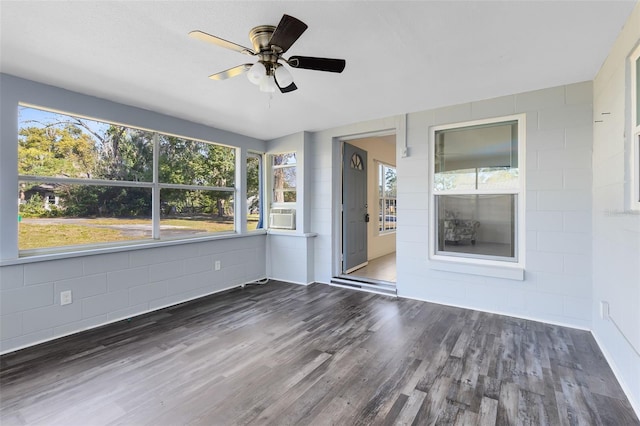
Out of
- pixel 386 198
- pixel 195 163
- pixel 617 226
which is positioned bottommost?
pixel 617 226

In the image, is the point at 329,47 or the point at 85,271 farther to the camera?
the point at 85,271

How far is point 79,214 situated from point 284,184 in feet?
9.30

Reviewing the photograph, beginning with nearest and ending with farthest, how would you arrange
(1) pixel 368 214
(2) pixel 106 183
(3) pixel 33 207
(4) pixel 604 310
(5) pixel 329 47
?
(5) pixel 329 47 < (4) pixel 604 310 < (3) pixel 33 207 < (2) pixel 106 183 < (1) pixel 368 214

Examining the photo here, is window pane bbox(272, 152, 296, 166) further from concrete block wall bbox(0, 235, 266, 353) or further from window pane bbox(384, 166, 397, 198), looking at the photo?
window pane bbox(384, 166, 397, 198)

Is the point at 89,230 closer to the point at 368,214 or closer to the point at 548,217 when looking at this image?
the point at 368,214

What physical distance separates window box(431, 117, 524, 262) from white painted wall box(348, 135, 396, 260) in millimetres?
2337

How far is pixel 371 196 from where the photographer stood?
6.38 meters

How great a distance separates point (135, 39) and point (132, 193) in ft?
Result: 6.47

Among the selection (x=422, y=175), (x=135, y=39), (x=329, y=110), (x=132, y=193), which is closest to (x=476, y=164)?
(x=422, y=175)

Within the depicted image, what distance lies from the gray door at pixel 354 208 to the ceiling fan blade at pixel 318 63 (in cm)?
289

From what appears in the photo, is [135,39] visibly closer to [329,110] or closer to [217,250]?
[329,110]

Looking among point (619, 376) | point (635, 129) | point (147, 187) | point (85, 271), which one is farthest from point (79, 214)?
point (619, 376)

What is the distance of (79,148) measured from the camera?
10.1ft

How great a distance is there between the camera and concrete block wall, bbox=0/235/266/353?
2.61 m
